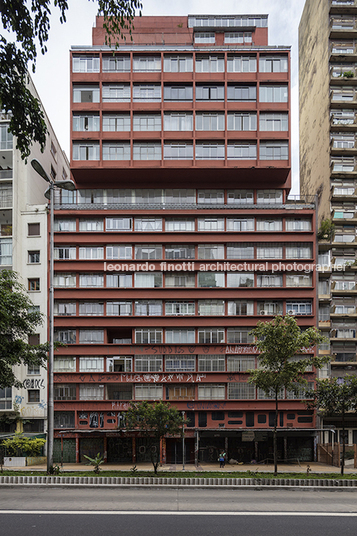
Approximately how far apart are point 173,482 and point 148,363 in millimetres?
20599

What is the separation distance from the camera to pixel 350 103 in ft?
163

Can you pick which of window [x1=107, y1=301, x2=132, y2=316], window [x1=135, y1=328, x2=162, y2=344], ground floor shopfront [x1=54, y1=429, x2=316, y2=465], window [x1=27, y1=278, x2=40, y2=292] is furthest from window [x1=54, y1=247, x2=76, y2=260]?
ground floor shopfront [x1=54, y1=429, x2=316, y2=465]

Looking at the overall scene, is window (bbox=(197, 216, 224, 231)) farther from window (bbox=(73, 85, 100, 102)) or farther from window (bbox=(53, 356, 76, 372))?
window (bbox=(53, 356, 76, 372))

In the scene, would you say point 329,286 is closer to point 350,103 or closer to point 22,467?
point 350,103

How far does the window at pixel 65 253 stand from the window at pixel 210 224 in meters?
12.3

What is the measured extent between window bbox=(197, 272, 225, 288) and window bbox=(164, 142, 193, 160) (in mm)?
11295

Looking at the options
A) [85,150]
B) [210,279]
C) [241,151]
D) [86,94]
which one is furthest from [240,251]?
[86,94]

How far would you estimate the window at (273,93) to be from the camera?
4262 centimetres

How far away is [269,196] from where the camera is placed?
4353cm

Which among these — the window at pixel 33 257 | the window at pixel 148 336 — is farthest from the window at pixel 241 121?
the window at pixel 33 257

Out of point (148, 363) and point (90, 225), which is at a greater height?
point (90, 225)

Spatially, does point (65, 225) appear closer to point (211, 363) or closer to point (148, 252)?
point (148, 252)
